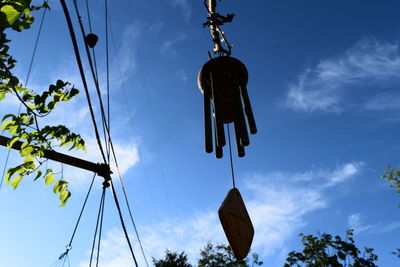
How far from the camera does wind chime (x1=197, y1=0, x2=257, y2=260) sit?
2.13 meters

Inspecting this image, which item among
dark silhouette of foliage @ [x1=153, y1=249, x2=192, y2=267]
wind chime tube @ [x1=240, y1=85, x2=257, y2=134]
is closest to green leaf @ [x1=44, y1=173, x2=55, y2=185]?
wind chime tube @ [x1=240, y1=85, x2=257, y2=134]

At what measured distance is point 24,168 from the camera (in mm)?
2420

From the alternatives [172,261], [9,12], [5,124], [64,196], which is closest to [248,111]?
[64,196]

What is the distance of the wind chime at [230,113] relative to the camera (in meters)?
2.13

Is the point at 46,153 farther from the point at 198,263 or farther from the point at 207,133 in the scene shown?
the point at 198,263

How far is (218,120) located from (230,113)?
0.24 meters

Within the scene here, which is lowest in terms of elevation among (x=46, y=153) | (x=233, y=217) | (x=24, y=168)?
(x=233, y=217)

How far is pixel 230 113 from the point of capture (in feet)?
8.92

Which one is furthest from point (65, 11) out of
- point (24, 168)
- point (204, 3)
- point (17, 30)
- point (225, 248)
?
point (225, 248)

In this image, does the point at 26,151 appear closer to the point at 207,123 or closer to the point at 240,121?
the point at 207,123

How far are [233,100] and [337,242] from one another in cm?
1796

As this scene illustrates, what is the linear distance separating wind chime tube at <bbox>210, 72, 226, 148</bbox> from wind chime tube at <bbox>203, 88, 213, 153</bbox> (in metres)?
0.07

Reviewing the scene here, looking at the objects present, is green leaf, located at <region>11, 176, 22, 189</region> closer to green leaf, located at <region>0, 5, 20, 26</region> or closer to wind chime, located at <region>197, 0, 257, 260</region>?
green leaf, located at <region>0, 5, 20, 26</region>

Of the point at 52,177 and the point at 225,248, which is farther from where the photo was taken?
the point at 225,248
